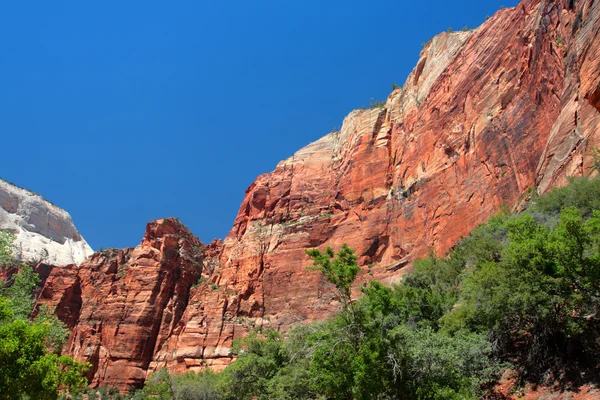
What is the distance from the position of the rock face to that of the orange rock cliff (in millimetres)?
25172

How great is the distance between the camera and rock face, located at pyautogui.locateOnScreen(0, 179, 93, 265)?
92.9 meters

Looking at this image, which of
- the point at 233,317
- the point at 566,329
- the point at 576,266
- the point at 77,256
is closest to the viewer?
the point at 576,266

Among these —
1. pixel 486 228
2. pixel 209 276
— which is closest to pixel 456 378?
pixel 486 228

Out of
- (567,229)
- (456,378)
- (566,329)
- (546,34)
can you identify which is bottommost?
(456,378)

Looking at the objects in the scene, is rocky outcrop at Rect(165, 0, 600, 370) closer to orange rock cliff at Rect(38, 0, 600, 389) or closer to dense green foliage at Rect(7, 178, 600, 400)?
orange rock cliff at Rect(38, 0, 600, 389)

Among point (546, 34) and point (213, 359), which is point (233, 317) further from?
point (546, 34)

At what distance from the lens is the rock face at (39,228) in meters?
92.9

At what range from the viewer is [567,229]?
1354cm

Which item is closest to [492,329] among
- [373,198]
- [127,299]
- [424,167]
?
[424,167]

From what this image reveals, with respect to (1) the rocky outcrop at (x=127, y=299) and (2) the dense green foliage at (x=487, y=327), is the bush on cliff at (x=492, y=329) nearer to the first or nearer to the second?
(2) the dense green foliage at (x=487, y=327)

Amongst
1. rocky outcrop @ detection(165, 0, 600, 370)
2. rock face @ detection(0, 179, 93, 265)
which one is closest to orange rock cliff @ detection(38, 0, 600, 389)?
rocky outcrop @ detection(165, 0, 600, 370)

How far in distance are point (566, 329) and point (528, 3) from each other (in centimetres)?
3354

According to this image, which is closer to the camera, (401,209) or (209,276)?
(401,209)

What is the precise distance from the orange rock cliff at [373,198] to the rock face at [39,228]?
991 inches
